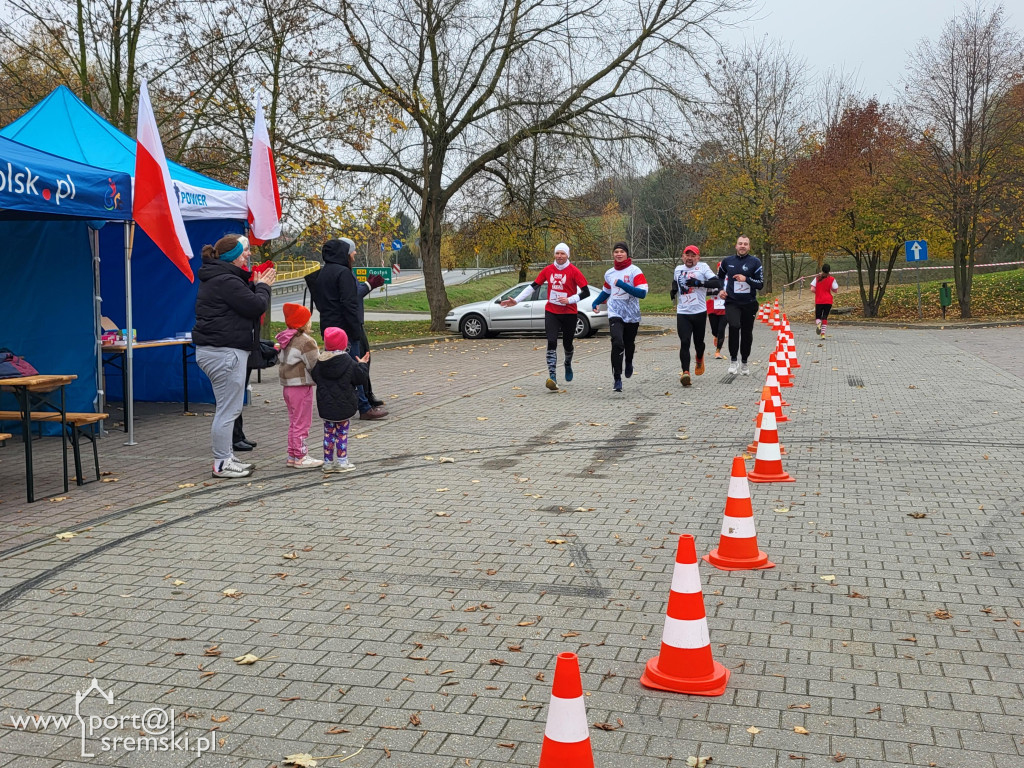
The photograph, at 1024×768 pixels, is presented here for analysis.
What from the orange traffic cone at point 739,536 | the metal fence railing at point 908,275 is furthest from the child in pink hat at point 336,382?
the metal fence railing at point 908,275

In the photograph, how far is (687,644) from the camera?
392cm

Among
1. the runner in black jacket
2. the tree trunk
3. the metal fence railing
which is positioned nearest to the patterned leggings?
the runner in black jacket

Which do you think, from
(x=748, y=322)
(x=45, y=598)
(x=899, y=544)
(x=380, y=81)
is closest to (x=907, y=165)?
(x=380, y=81)

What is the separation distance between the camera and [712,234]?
51.6m

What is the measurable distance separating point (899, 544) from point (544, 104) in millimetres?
21208

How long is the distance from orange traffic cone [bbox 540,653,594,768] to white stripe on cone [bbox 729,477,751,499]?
2.85 meters

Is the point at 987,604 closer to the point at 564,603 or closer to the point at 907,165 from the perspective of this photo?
the point at 564,603

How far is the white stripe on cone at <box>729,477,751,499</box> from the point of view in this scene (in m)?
5.47

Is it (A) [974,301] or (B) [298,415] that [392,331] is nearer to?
(B) [298,415]

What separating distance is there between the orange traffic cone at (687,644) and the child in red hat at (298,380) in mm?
5332

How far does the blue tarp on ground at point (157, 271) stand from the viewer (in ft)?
36.8

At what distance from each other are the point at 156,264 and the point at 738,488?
9.86 m

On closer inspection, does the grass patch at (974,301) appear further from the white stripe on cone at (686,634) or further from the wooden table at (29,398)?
the white stripe on cone at (686,634)

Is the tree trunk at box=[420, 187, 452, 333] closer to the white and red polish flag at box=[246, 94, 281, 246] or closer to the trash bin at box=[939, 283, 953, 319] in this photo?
the trash bin at box=[939, 283, 953, 319]
